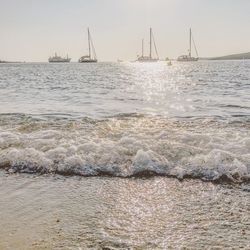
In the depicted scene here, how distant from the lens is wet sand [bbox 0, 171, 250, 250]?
4.73 metres

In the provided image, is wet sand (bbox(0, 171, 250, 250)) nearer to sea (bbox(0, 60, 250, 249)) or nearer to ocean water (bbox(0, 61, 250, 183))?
sea (bbox(0, 60, 250, 249))

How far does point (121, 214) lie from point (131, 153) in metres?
3.09

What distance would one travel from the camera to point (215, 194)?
20.9ft

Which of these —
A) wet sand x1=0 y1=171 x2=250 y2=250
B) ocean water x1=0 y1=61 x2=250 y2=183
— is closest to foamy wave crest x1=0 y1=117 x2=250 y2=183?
ocean water x1=0 y1=61 x2=250 y2=183

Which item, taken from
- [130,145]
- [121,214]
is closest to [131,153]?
[130,145]

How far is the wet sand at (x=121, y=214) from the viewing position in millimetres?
4730

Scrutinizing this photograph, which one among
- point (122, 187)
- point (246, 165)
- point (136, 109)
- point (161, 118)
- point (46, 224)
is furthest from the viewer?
point (136, 109)

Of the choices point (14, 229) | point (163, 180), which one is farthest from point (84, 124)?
point (14, 229)

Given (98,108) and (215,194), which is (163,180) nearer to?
(215,194)

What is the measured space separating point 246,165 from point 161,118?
6658 mm

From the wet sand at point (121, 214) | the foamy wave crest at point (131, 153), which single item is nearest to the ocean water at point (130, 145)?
the foamy wave crest at point (131, 153)

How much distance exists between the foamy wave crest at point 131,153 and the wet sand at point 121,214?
0.53 m

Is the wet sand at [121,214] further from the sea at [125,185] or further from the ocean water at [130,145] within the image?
the ocean water at [130,145]

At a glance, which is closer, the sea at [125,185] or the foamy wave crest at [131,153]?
the sea at [125,185]
